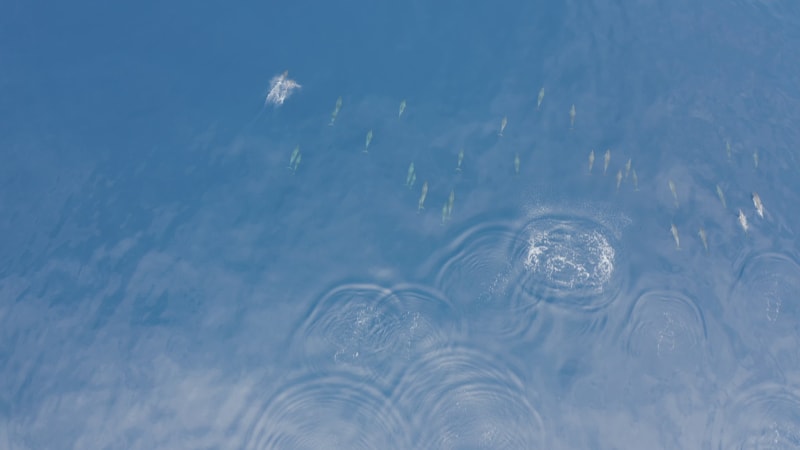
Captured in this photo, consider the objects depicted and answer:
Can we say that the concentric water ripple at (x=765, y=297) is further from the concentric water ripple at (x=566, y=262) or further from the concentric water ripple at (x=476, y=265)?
the concentric water ripple at (x=476, y=265)

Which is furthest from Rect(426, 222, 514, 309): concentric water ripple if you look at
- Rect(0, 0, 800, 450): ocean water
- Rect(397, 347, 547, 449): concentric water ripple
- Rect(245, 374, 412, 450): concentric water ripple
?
Rect(245, 374, 412, 450): concentric water ripple

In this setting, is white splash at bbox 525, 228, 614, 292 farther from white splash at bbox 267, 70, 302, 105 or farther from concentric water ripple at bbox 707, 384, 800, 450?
white splash at bbox 267, 70, 302, 105

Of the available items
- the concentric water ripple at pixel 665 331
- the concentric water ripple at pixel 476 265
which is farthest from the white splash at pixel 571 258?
the concentric water ripple at pixel 665 331

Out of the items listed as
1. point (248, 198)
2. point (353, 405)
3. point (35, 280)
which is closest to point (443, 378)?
point (353, 405)

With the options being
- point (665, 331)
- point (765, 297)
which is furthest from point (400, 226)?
point (765, 297)

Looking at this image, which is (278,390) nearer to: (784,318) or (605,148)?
(605,148)

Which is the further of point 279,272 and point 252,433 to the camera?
point 279,272

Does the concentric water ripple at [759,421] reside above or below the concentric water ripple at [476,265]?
below
